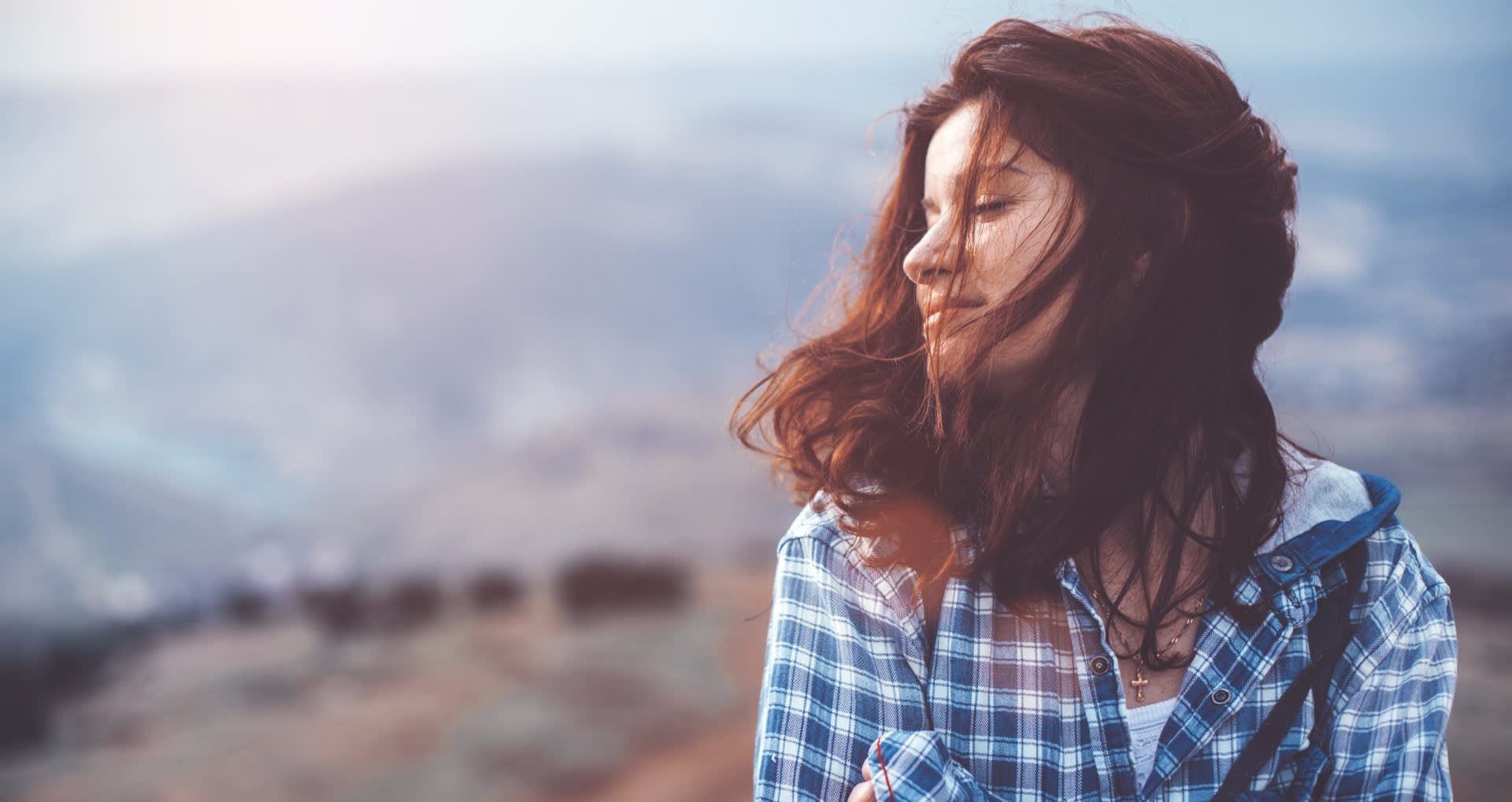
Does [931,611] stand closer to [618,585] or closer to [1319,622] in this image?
[1319,622]

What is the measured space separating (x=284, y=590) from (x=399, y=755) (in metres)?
2.54

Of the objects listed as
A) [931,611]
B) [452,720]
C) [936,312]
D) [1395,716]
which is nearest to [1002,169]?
[936,312]

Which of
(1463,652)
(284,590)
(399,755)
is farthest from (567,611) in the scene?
(1463,652)

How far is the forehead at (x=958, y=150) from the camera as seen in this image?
116 centimetres

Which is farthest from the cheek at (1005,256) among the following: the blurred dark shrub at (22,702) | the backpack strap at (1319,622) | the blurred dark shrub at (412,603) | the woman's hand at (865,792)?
the blurred dark shrub at (22,702)

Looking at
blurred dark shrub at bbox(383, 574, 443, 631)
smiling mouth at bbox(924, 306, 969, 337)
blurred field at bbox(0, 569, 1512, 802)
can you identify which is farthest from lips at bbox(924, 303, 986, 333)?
blurred dark shrub at bbox(383, 574, 443, 631)

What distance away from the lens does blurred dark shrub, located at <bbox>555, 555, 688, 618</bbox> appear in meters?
6.24

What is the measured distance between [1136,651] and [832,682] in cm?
38

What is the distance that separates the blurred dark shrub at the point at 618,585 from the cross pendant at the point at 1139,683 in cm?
522

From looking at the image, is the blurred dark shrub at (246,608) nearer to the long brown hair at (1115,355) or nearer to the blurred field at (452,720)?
the blurred field at (452,720)

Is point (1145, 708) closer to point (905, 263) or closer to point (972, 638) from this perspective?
point (972, 638)

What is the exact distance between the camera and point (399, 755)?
4637 mm

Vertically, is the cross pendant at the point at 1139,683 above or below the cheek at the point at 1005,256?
below

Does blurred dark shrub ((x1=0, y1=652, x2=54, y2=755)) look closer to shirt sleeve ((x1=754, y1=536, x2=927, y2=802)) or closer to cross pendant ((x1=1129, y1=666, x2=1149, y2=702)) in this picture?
shirt sleeve ((x1=754, y1=536, x2=927, y2=802))
